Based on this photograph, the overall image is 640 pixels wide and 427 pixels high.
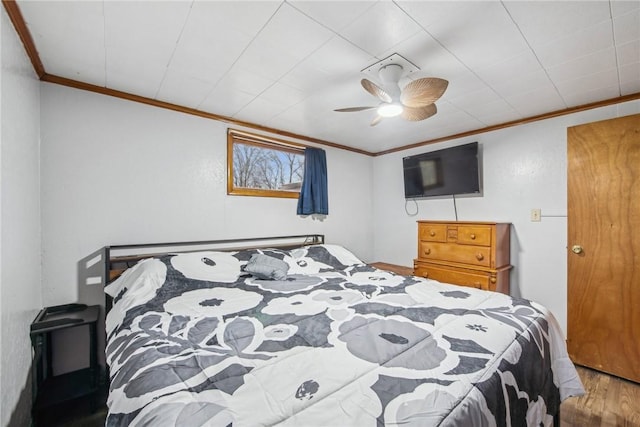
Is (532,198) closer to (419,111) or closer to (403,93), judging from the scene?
(419,111)

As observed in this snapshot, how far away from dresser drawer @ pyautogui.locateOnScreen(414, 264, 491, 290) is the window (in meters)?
1.81

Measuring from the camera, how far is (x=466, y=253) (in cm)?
294

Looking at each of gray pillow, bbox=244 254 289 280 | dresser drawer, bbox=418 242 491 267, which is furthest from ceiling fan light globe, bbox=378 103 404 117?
dresser drawer, bbox=418 242 491 267

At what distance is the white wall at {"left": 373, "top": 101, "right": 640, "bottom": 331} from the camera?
2662mm

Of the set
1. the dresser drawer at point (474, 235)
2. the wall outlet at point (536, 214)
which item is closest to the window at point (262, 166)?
the dresser drawer at point (474, 235)

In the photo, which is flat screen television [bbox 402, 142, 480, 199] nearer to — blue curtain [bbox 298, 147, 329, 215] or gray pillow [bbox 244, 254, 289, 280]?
blue curtain [bbox 298, 147, 329, 215]

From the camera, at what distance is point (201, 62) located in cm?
183

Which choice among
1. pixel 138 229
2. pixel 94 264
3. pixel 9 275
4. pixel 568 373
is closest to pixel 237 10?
pixel 9 275

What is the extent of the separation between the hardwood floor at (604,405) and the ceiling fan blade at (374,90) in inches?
96.2

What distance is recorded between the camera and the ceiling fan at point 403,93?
1.71 meters

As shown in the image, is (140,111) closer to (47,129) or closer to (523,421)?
(47,129)

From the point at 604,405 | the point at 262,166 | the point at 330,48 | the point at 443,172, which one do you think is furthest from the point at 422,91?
the point at 604,405

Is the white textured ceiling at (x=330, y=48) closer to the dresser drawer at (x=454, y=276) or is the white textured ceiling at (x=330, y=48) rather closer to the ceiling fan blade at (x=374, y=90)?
the ceiling fan blade at (x=374, y=90)

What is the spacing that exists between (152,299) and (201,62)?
5.27 ft
